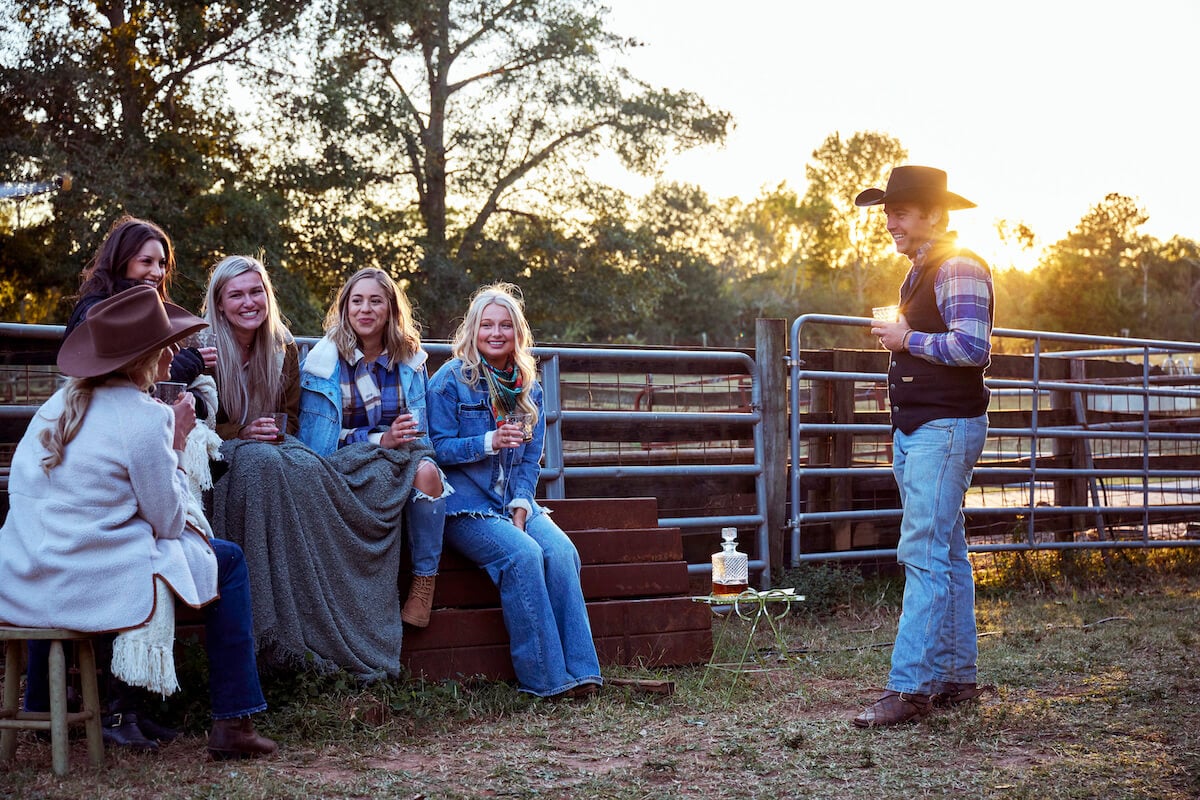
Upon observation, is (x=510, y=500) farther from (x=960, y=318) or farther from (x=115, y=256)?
(x=960, y=318)

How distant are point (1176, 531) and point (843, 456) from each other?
3.56m

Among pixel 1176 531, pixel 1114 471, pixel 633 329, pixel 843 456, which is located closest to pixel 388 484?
pixel 843 456

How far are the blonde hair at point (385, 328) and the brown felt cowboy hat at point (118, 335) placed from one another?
3.81 feet

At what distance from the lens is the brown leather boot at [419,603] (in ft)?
14.3

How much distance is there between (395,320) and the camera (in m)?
4.58

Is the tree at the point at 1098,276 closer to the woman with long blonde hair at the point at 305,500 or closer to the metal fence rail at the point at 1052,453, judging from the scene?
the metal fence rail at the point at 1052,453

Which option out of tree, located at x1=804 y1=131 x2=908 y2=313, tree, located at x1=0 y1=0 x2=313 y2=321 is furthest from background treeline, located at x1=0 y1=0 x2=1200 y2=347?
tree, located at x1=804 y1=131 x2=908 y2=313

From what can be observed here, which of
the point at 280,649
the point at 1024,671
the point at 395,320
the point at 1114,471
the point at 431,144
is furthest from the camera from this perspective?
the point at 431,144

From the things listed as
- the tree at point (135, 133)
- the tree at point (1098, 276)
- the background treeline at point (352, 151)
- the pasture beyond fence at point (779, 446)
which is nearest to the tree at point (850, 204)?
the tree at point (1098, 276)

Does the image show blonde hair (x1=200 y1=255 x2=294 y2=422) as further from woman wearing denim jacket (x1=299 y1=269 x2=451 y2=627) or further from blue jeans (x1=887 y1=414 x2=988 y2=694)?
blue jeans (x1=887 y1=414 x2=988 y2=694)

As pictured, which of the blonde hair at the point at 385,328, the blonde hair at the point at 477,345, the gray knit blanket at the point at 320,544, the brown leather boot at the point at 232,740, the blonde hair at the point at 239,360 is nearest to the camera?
the brown leather boot at the point at 232,740

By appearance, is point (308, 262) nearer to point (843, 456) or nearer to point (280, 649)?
point (843, 456)

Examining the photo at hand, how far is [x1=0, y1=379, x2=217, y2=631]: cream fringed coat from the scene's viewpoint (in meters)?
3.20

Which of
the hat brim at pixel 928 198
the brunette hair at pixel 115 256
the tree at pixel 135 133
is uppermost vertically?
the tree at pixel 135 133
